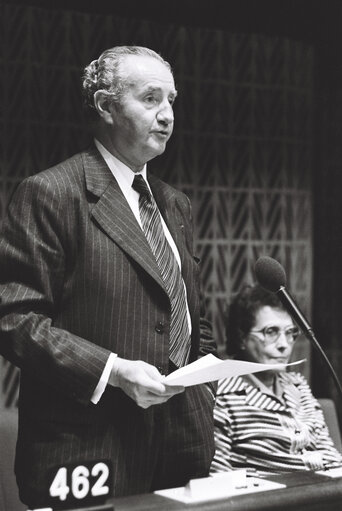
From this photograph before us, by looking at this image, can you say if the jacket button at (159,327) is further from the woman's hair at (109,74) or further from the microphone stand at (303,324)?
the woman's hair at (109,74)

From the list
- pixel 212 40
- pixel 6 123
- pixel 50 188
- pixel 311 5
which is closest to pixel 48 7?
pixel 6 123

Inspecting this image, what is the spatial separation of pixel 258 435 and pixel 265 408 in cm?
10

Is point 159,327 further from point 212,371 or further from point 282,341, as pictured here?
point 282,341

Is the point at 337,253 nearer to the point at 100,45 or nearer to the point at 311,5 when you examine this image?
the point at 311,5

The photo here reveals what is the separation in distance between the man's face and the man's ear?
1 cm

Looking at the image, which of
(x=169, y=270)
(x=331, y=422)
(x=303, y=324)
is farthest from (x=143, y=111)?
(x=331, y=422)

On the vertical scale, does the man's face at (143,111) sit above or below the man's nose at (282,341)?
above

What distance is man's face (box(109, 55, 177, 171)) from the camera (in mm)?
2025

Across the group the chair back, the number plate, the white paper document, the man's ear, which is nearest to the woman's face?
the chair back

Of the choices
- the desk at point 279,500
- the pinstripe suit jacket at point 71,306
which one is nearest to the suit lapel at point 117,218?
the pinstripe suit jacket at point 71,306

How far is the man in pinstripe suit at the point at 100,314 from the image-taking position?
72.7 inches

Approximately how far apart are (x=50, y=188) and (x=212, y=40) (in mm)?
2216

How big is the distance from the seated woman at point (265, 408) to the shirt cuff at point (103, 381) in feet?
3.39

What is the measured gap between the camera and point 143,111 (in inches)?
79.7
